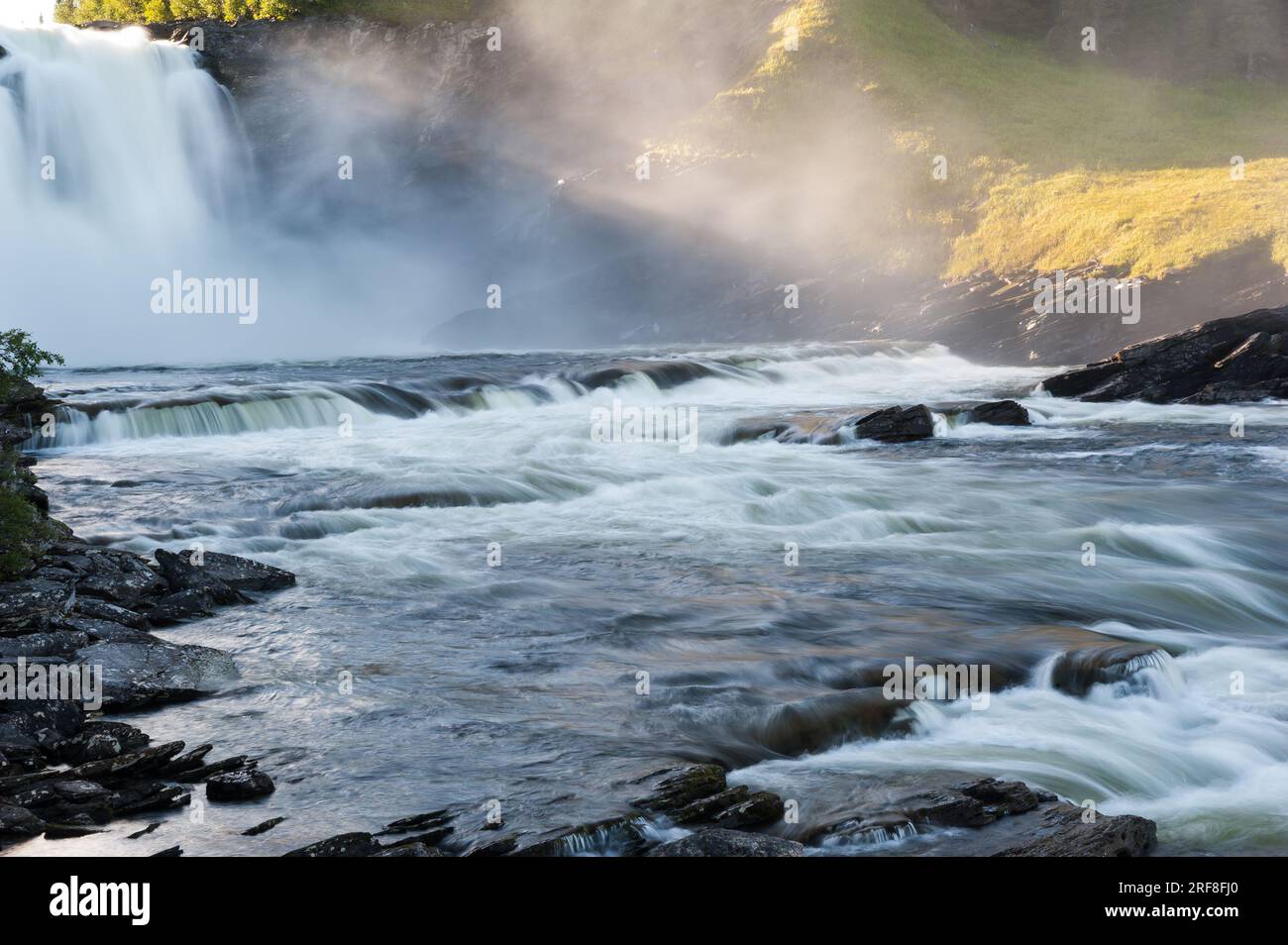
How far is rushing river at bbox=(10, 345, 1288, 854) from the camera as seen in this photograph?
315 inches

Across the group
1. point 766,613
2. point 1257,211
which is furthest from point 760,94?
point 766,613

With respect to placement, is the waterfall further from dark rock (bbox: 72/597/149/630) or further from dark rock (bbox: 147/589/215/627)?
dark rock (bbox: 72/597/149/630)

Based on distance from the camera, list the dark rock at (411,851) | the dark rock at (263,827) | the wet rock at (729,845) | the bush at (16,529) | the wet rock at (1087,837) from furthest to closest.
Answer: the bush at (16,529)
the dark rock at (263,827)
the wet rock at (1087,837)
the dark rock at (411,851)
the wet rock at (729,845)

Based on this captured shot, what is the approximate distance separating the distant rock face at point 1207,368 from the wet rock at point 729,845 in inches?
928

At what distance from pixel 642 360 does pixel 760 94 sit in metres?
25.9

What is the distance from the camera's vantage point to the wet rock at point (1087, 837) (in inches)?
257

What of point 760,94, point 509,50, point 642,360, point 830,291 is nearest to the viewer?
point 642,360

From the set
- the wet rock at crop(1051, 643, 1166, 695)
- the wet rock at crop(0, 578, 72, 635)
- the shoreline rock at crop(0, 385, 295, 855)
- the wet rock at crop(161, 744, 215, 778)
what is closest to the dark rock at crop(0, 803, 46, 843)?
the shoreline rock at crop(0, 385, 295, 855)

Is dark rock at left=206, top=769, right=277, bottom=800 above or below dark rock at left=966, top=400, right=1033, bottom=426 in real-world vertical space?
below

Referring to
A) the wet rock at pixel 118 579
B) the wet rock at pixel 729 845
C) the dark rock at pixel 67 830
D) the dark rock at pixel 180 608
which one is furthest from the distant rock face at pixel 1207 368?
the dark rock at pixel 67 830

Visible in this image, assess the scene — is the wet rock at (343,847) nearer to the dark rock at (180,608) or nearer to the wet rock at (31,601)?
the wet rock at (31,601)

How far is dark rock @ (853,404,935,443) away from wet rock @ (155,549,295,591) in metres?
13.4
